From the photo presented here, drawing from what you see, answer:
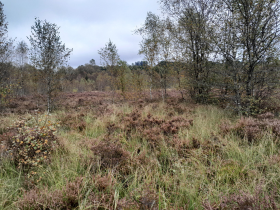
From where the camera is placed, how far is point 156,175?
2279 mm

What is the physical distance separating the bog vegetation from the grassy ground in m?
0.02

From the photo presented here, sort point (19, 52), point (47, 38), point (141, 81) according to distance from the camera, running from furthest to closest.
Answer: point (19, 52), point (141, 81), point (47, 38)

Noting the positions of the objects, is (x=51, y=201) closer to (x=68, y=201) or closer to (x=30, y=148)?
(x=68, y=201)

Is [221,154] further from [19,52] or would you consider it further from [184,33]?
[19,52]

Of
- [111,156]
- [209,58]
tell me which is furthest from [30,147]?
[209,58]

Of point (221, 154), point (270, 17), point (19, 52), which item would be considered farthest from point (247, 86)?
point (19, 52)

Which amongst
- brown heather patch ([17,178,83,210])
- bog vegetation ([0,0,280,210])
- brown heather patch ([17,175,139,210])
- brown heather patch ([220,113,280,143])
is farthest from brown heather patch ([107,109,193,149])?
brown heather patch ([17,178,83,210])

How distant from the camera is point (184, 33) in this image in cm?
871

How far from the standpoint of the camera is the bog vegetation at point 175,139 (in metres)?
1.75

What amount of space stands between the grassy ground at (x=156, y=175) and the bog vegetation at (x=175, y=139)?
0.02 metres

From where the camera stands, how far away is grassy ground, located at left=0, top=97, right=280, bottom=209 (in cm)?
160

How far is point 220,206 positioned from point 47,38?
42.8ft

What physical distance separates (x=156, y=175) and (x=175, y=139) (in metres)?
1.22

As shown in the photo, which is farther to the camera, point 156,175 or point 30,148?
point 30,148
